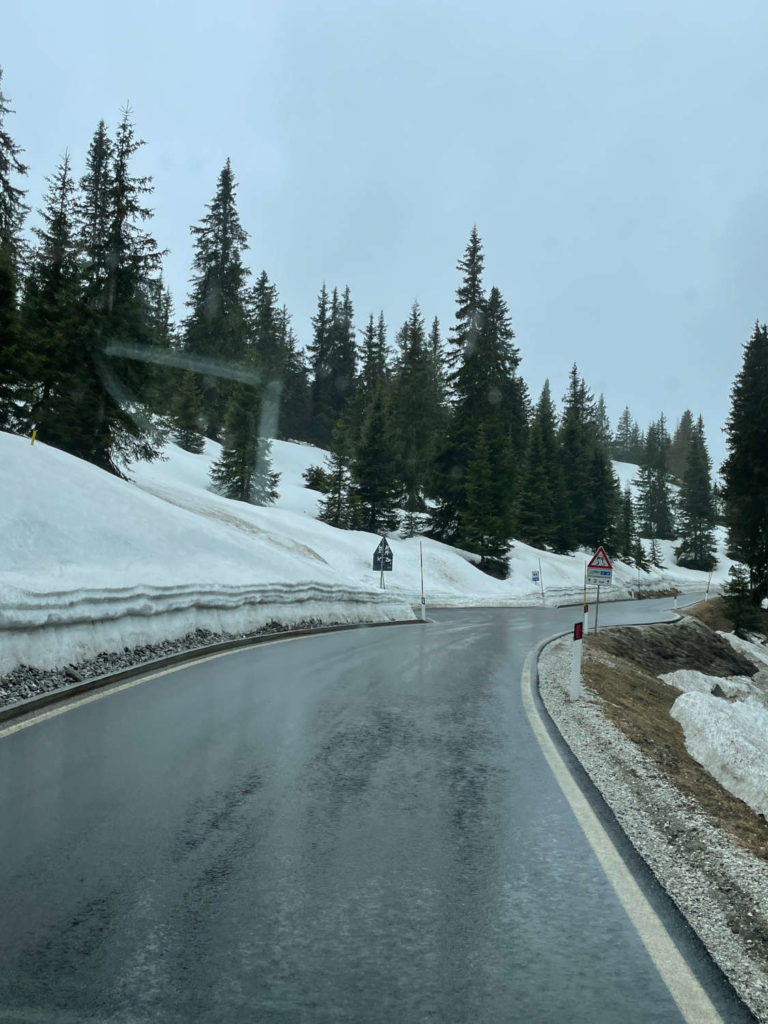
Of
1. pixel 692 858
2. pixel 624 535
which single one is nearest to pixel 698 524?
pixel 624 535

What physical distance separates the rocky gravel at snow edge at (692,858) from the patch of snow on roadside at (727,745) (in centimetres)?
107

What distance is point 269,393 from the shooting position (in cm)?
7612

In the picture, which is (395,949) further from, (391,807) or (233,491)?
(233,491)

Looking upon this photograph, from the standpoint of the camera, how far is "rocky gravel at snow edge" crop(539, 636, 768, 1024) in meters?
3.29

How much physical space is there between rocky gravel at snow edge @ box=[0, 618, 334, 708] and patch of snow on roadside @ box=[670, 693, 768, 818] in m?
7.15

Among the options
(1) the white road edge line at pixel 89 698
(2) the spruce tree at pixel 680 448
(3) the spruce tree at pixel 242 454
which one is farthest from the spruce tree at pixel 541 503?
(2) the spruce tree at pixel 680 448

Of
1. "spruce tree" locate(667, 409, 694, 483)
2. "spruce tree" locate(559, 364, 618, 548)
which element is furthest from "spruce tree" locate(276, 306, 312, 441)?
"spruce tree" locate(667, 409, 694, 483)

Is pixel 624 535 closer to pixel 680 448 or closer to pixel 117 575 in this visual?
pixel 117 575

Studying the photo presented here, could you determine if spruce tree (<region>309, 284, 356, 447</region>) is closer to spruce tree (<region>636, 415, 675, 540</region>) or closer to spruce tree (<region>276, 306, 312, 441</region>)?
spruce tree (<region>276, 306, 312, 441</region>)

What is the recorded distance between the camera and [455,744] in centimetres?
726

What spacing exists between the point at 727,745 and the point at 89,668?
7.78 metres

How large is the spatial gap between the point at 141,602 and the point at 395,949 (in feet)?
34.2

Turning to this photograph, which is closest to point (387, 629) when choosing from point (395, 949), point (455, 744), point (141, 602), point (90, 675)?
point (141, 602)

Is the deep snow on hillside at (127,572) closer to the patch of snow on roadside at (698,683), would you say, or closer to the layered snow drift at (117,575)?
the layered snow drift at (117,575)
